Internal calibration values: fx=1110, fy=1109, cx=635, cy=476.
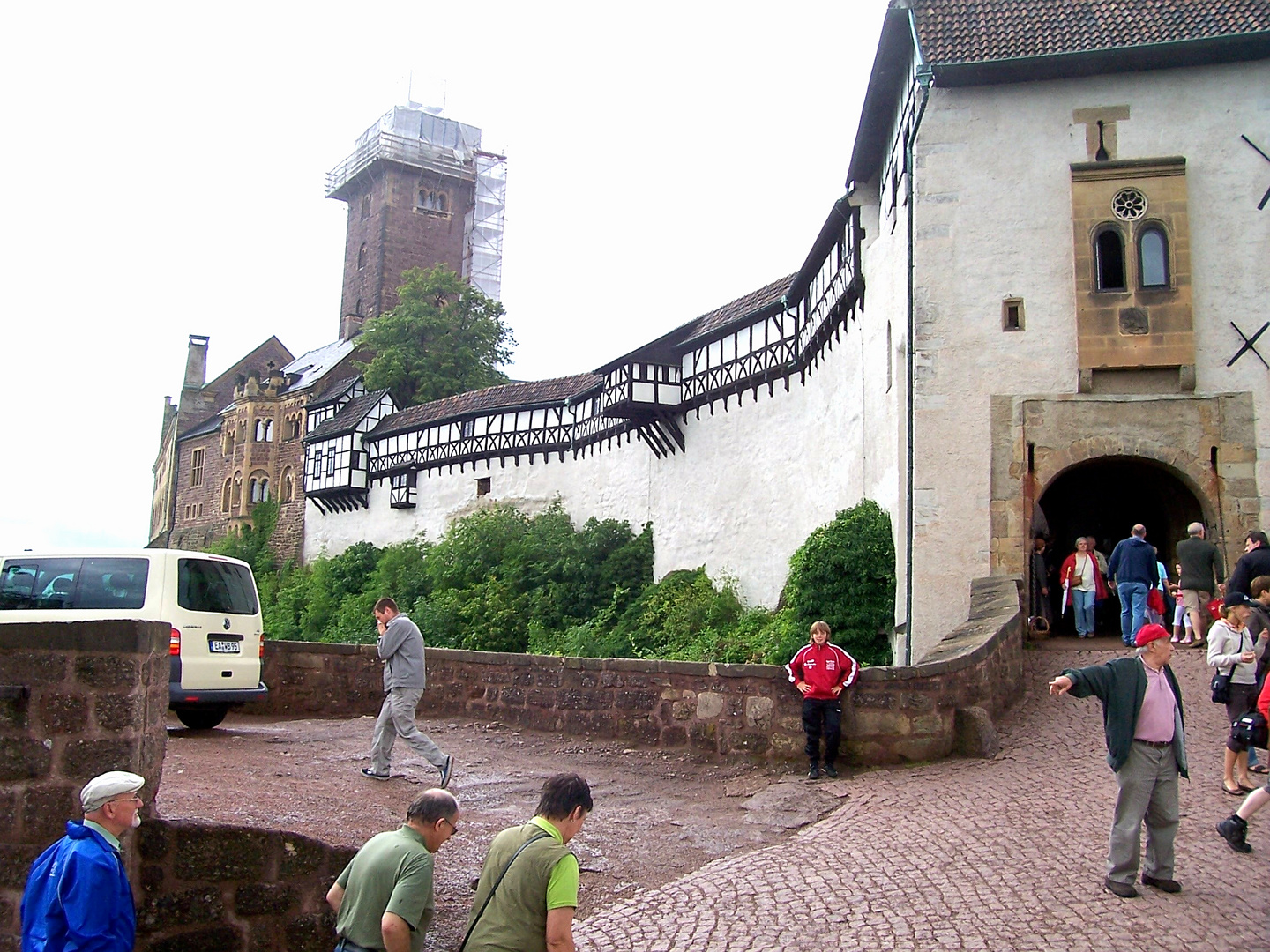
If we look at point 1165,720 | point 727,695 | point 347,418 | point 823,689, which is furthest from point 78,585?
point 347,418

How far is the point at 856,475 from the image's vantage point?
58.7ft

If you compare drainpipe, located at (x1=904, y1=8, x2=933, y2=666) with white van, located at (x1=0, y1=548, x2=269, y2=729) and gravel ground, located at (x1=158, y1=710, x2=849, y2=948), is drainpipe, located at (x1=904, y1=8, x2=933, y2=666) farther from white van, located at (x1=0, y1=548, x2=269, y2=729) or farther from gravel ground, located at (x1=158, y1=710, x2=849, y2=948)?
white van, located at (x1=0, y1=548, x2=269, y2=729)

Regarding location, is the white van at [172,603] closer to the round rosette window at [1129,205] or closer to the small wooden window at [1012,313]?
the small wooden window at [1012,313]

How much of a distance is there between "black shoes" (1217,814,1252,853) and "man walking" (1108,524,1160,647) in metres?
5.67

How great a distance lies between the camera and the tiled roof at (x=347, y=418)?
4147 cm

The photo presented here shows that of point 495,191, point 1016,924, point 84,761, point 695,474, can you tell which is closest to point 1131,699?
point 1016,924

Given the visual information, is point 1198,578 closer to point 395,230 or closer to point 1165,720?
point 1165,720

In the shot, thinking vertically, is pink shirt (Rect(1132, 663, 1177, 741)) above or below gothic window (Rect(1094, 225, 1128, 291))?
below

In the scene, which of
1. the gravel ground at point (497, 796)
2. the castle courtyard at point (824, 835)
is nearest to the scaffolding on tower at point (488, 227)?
the gravel ground at point (497, 796)

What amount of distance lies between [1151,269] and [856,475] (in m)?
5.65

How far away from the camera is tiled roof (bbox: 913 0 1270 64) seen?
45.1 feet

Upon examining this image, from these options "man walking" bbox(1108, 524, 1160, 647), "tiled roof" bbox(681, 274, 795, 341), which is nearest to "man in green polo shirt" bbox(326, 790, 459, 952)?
"man walking" bbox(1108, 524, 1160, 647)

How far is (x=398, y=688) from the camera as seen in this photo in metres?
8.22

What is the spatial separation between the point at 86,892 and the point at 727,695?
5.81 metres
